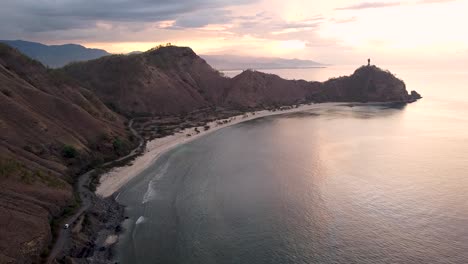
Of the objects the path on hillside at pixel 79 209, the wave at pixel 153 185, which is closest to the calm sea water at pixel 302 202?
the wave at pixel 153 185

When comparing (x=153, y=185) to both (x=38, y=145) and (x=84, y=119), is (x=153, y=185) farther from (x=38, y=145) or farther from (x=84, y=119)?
(x=84, y=119)

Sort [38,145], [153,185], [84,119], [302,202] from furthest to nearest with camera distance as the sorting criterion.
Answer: [84,119], [153,185], [38,145], [302,202]

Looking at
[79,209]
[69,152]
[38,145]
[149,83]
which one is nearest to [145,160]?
[69,152]

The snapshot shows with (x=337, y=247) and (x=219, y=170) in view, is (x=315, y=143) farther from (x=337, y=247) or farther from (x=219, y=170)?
(x=337, y=247)

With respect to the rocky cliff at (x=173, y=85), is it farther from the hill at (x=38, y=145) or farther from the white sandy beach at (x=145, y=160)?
the hill at (x=38, y=145)

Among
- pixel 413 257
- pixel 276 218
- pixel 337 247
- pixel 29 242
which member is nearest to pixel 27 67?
pixel 29 242
